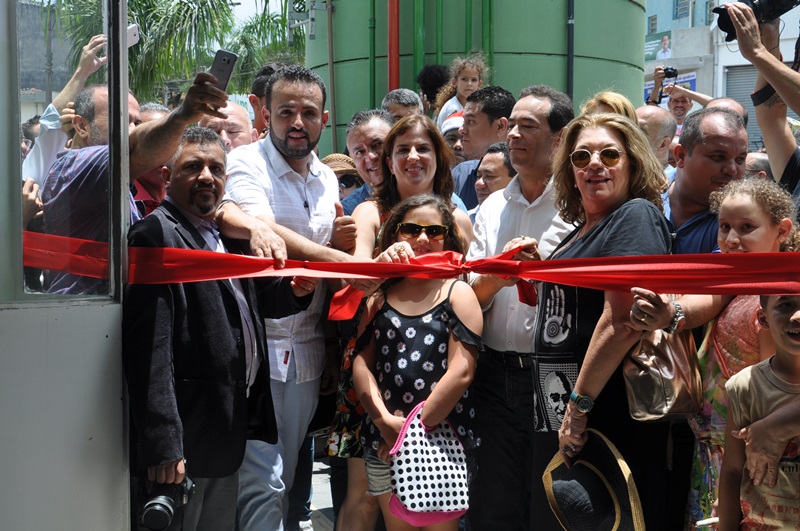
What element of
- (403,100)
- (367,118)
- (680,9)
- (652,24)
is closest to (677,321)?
(367,118)

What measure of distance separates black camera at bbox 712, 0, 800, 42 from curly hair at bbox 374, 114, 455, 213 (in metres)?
1.40

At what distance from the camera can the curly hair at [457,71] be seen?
7660 mm

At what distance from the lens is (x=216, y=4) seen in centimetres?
1936

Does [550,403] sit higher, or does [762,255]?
[762,255]

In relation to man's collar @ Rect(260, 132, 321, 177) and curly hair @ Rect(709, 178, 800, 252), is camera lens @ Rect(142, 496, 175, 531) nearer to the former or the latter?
man's collar @ Rect(260, 132, 321, 177)

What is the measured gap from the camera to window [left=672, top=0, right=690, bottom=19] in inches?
1367

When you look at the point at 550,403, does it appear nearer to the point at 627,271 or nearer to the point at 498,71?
the point at 627,271

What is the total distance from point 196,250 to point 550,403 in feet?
4.95

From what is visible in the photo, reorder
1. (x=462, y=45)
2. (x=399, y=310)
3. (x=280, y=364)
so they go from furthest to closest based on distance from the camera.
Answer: (x=462, y=45) < (x=280, y=364) < (x=399, y=310)

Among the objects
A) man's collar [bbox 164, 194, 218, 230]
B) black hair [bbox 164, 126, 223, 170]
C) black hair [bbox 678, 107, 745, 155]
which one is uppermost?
black hair [bbox 678, 107, 745, 155]

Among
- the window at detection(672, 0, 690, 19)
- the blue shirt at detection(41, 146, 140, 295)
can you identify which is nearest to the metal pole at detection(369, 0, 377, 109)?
the blue shirt at detection(41, 146, 140, 295)

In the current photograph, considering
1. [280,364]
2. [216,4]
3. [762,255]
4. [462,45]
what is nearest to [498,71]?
[462,45]

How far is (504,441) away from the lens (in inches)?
160

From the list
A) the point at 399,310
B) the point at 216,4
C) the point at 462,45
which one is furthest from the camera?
the point at 216,4
